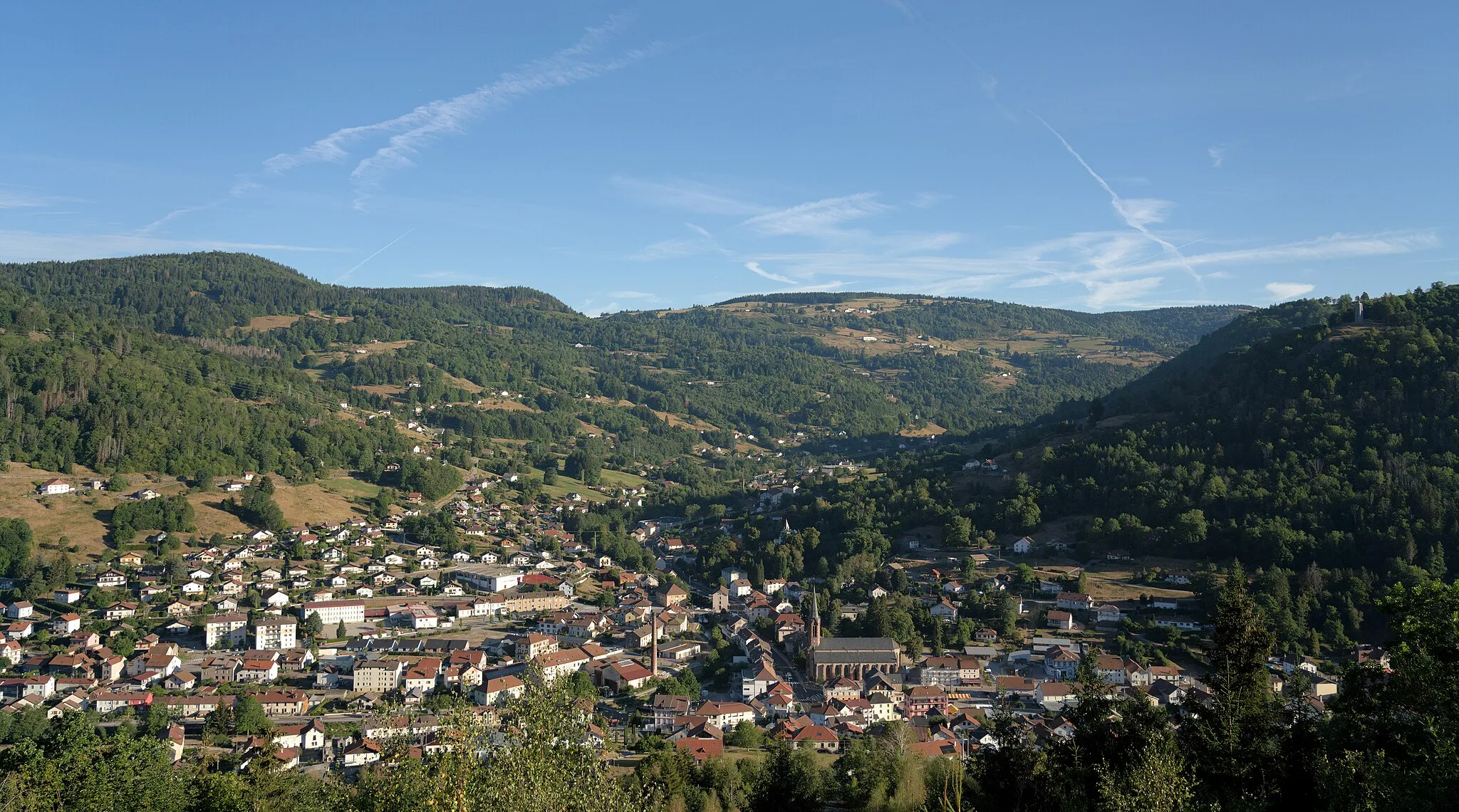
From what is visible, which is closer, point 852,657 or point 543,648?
point 852,657

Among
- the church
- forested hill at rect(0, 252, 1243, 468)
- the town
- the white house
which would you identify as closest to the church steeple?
the church

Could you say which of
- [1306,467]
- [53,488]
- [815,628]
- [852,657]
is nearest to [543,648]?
[815,628]

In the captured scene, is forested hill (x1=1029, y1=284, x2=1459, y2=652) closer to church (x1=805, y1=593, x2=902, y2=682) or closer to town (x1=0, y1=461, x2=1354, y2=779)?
town (x1=0, y1=461, x2=1354, y2=779)

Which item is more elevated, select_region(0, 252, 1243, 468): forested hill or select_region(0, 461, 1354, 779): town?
select_region(0, 252, 1243, 468): forested hill

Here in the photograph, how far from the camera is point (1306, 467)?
58531 mm

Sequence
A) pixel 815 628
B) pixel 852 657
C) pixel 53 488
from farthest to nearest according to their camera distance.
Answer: pixel 53 488, pixel 815 628, pixel 852 657

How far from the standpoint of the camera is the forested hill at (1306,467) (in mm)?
49062

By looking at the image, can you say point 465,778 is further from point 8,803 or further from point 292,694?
point 292,694

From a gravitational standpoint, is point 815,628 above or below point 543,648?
above

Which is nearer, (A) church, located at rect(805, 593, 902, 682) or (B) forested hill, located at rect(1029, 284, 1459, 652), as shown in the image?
(A) church, located at rect(805, 593, 902, 682)

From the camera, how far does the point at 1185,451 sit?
212 ft

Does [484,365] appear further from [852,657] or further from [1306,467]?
[1306,467]

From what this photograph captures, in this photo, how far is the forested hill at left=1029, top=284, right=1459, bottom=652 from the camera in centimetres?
4906

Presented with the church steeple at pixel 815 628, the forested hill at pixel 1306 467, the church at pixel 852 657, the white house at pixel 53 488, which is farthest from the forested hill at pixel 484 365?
A: the forested hill at pixel 1306 467
